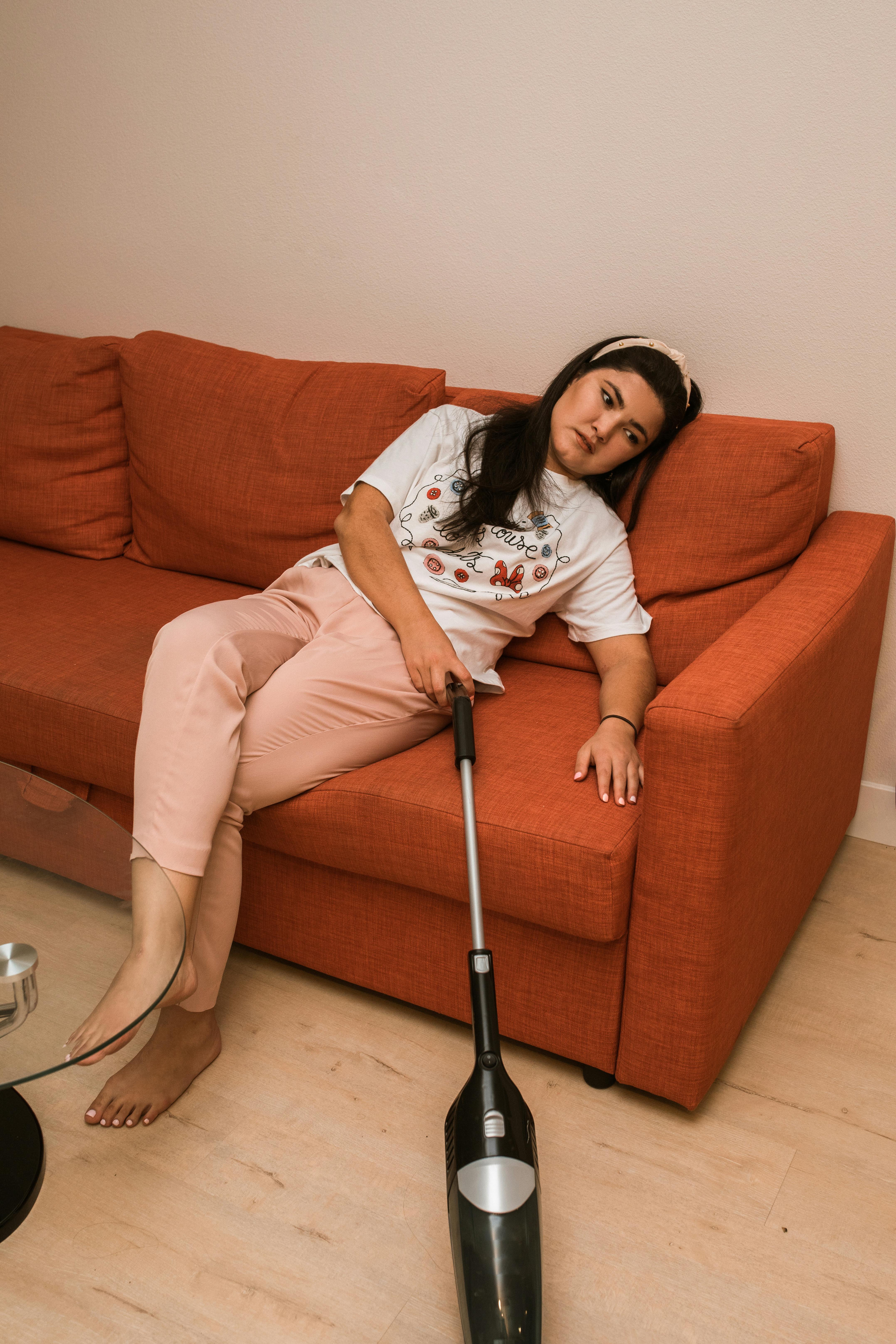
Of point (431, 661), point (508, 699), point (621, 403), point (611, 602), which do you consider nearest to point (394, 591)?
point (431, 661)

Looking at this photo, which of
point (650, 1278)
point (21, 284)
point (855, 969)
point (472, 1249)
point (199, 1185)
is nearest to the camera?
point (472, 1249)

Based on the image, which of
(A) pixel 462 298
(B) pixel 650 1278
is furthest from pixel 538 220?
(B) pixel 650 1278

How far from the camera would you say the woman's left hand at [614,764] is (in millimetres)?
1366

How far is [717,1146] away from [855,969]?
0.48 m

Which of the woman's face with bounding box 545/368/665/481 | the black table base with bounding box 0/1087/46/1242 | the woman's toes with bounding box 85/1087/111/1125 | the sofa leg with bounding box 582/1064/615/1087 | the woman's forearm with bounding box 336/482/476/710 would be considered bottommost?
the sofa leg with bounding box 582/1064/615/1087

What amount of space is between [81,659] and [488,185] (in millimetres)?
1213

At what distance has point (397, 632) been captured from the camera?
5.26ft

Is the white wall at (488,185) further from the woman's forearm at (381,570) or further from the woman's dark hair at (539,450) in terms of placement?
the woman's forearm at (381,570)

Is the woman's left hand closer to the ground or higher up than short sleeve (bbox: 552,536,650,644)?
closer to the ground

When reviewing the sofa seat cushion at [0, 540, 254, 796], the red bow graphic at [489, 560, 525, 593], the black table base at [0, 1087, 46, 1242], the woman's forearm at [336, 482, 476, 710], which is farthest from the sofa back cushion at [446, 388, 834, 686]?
the black table base at [0, 1087, 46, 1242]

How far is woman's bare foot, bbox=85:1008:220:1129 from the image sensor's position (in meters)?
1.34

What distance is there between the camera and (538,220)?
1.98m

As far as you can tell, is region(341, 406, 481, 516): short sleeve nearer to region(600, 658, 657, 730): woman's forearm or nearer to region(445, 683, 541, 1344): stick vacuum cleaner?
region(600, 658, 657, 730): woman's forearm

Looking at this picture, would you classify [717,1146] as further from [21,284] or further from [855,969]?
[21,284]
